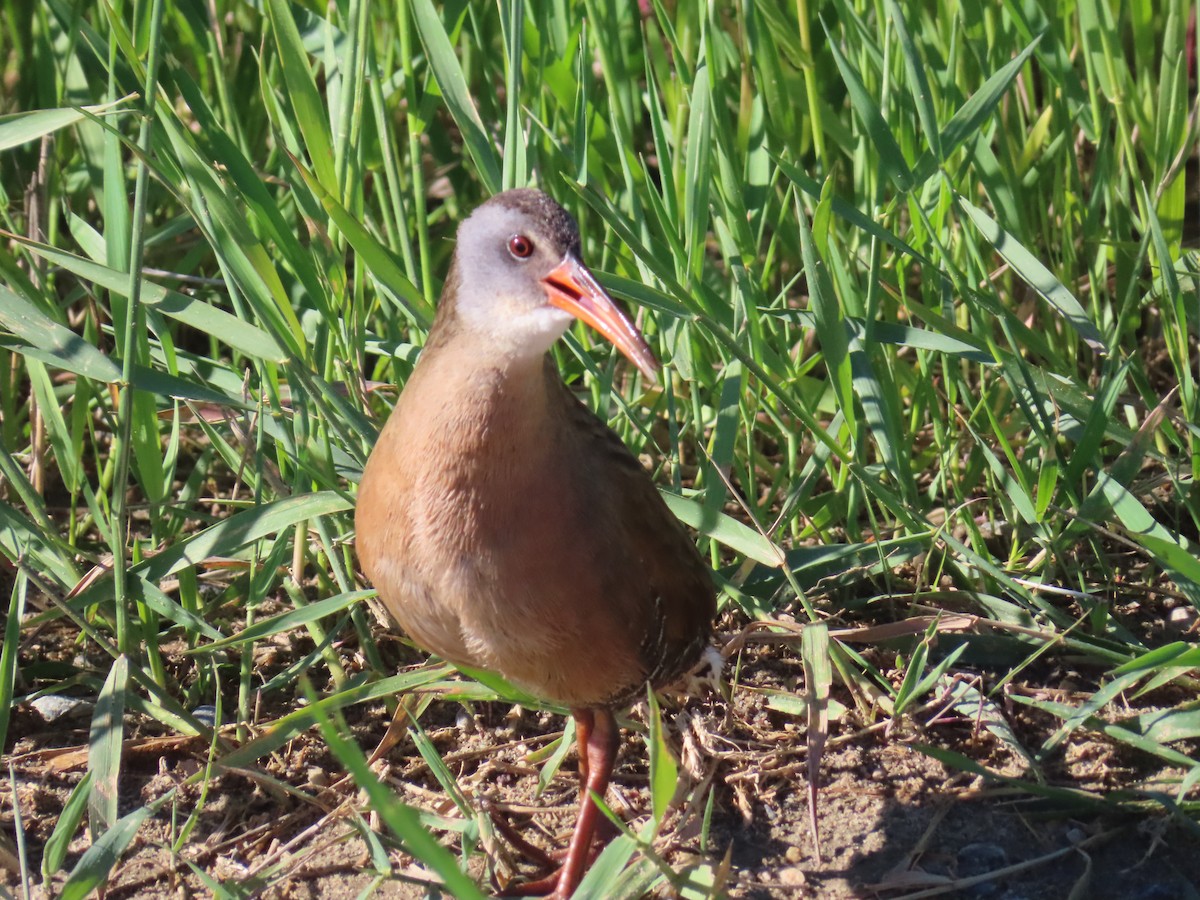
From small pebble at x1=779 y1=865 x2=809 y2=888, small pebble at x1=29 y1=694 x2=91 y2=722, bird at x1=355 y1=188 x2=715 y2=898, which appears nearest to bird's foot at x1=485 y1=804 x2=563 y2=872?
bird at x1=355 y1=188 x2=715 y2=898

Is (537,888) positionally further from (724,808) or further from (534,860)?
(724,808)

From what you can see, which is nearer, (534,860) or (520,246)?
(520,246)

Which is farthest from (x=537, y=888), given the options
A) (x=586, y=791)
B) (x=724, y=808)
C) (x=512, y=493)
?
(x=512, y=493)

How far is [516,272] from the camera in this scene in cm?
246

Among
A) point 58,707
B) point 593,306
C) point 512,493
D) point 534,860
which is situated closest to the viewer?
point 593,306

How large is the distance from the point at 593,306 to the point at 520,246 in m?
0.20

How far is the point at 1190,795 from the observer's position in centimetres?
269

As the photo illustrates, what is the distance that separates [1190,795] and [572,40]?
2112 millimetres

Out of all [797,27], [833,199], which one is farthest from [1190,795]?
[797,27]

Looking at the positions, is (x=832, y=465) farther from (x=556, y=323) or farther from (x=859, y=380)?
(x=556, y=323)

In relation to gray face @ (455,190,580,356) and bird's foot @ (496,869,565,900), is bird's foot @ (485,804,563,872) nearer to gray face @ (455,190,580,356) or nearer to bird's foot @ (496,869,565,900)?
bird's foot @ (496,869,565,900)

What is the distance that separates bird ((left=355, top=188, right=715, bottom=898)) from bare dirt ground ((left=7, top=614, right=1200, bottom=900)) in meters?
0.37

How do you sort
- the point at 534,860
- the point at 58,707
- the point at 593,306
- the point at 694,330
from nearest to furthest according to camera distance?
the point at 593,306
the point at 534,860
the point at 58,707
the point at 694,330

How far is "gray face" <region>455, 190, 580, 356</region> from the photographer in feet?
7.94
